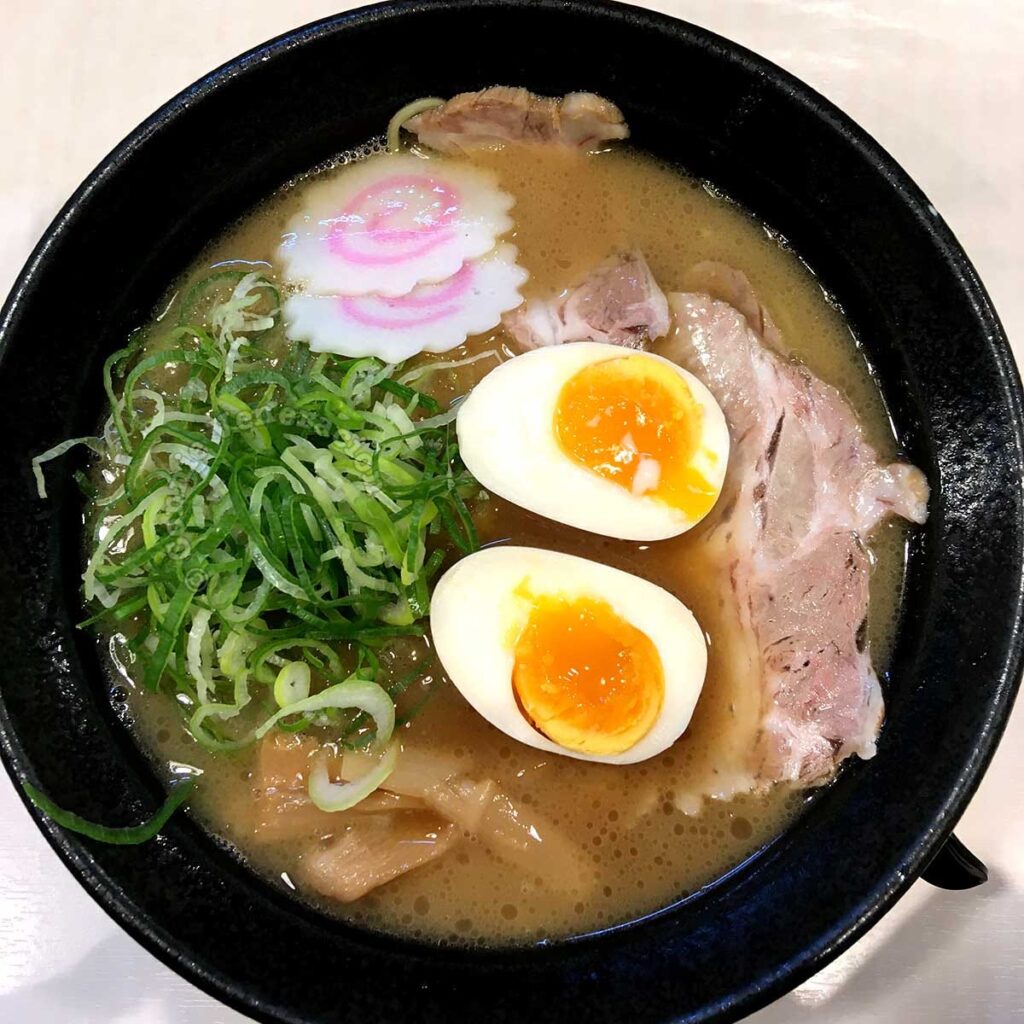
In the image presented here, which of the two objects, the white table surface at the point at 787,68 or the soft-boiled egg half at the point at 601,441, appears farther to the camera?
the white table surface at the point at 787,68

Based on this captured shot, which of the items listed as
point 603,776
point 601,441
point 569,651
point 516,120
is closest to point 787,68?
point 516,120

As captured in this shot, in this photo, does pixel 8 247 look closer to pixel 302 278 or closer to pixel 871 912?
pixel 302 278

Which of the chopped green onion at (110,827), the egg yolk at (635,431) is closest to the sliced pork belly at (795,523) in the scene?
the egg yolk at (635,431)

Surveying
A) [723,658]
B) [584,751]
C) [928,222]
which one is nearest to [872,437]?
[928,222]

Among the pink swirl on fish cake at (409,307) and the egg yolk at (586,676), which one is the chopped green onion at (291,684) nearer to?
the egg yolk at (586,676)

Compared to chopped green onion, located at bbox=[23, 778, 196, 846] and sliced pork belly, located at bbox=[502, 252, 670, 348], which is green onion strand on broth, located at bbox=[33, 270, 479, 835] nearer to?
chopped green onion, located at bbox=[23, 778, 196, 846]

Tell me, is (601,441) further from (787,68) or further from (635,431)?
(787,68)
